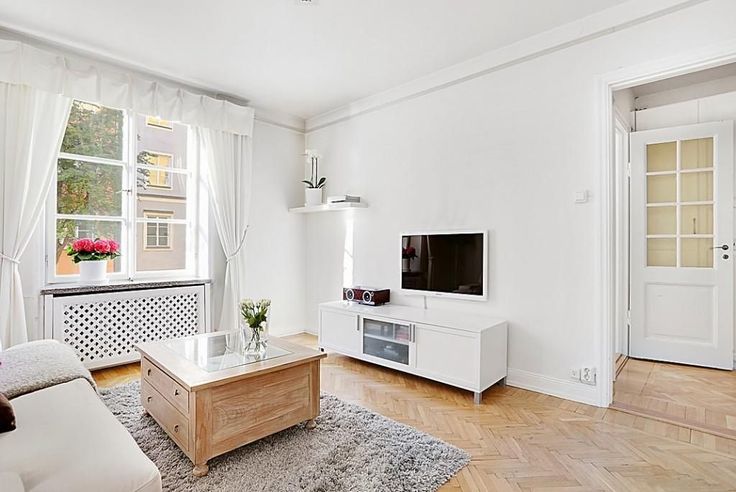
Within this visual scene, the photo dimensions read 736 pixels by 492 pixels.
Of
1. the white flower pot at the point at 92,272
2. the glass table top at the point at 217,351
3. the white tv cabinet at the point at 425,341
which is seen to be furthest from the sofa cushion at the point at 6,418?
the white tv cabinet at the point at 425,341

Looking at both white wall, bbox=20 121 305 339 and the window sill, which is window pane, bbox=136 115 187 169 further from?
the window sill

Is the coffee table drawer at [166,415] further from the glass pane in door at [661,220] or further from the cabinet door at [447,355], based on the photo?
the glass pane in door at [661,220]

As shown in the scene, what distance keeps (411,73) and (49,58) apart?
2.79 meters

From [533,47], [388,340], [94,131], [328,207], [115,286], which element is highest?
[533,47]

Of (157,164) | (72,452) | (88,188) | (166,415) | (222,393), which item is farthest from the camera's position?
(157,164)

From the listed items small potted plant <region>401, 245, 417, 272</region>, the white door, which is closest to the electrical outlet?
the white door

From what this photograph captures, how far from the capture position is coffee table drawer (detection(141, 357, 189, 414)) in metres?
1.92

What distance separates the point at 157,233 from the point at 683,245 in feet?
15.6

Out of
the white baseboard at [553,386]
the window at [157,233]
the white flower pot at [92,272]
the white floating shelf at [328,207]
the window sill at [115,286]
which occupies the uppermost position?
the white floating shelf at [328,207]

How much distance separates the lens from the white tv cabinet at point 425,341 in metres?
2.80

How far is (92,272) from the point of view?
328cm

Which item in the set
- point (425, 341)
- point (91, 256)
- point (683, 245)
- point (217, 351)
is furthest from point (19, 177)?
point (683, 245)

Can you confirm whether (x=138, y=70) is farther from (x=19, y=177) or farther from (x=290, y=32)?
(x=290, y=32)

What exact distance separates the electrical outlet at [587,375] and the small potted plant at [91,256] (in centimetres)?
369
